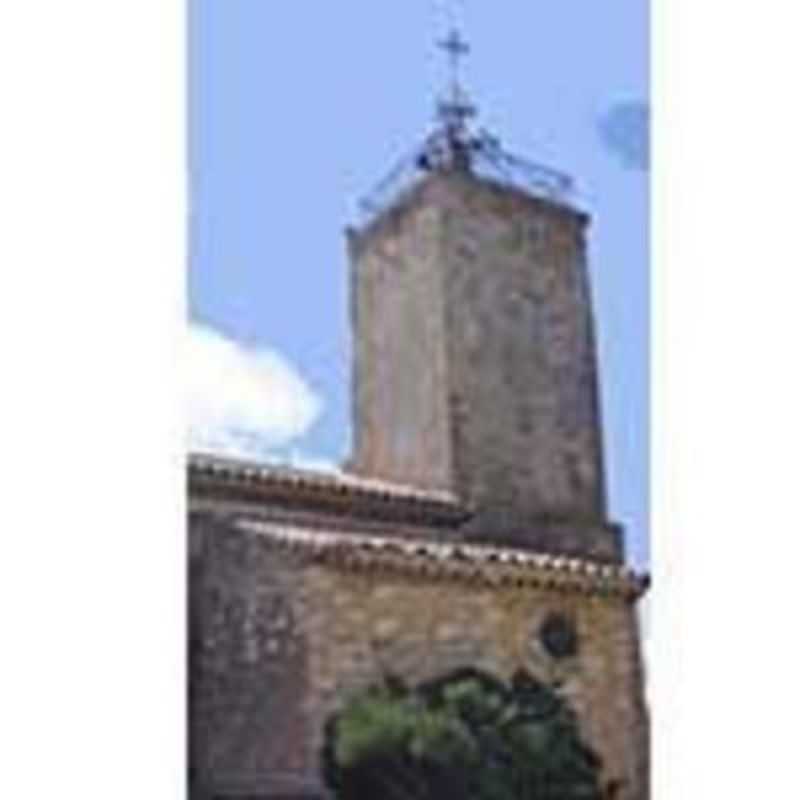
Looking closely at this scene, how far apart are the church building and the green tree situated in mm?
17

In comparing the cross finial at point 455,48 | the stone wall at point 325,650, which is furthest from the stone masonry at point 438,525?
the cross finial at point 455,48

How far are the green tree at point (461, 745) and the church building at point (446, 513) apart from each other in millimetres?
17

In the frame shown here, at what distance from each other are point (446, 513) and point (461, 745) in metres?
0.24

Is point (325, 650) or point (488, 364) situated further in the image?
point (488, 364)

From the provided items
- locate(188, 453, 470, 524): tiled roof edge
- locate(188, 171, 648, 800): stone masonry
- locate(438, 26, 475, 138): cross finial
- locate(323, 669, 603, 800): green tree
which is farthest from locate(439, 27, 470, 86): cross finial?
locate(323, 669, 603, 800): green tree

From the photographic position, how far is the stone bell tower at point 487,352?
2.35m

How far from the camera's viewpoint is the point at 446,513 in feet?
7.84

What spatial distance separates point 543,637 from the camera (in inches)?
94.2

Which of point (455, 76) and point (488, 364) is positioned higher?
point (455, 76)

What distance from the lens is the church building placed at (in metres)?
2.27

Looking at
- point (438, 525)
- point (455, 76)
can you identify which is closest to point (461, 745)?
point (438, 525)
